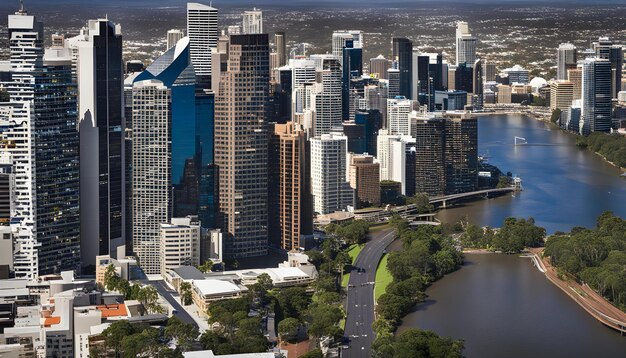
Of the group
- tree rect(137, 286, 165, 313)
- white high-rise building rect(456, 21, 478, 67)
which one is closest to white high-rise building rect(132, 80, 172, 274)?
tree rect(137, 286, 165, 313)

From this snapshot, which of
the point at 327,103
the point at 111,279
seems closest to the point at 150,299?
the point at 111,279

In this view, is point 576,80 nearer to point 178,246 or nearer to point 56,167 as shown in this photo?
point 178,246

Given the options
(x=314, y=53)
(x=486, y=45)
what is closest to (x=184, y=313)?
(x=314, y=53)

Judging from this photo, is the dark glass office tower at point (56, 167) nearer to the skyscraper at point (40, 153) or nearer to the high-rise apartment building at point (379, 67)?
the skyscraper at point (40, 153)

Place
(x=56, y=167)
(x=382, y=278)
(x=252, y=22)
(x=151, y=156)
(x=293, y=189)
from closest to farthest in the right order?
(x=56, y=167), (x=382, y=278), (x=151, y=156), (x=293, y=189), (x=252, y=22)

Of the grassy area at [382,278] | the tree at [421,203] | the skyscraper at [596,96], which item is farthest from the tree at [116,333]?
the skyscraper at [596,96]

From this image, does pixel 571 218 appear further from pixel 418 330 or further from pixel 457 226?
pixel 418 330

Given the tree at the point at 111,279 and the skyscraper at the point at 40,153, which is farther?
the skyscraper at the point at 40,153
